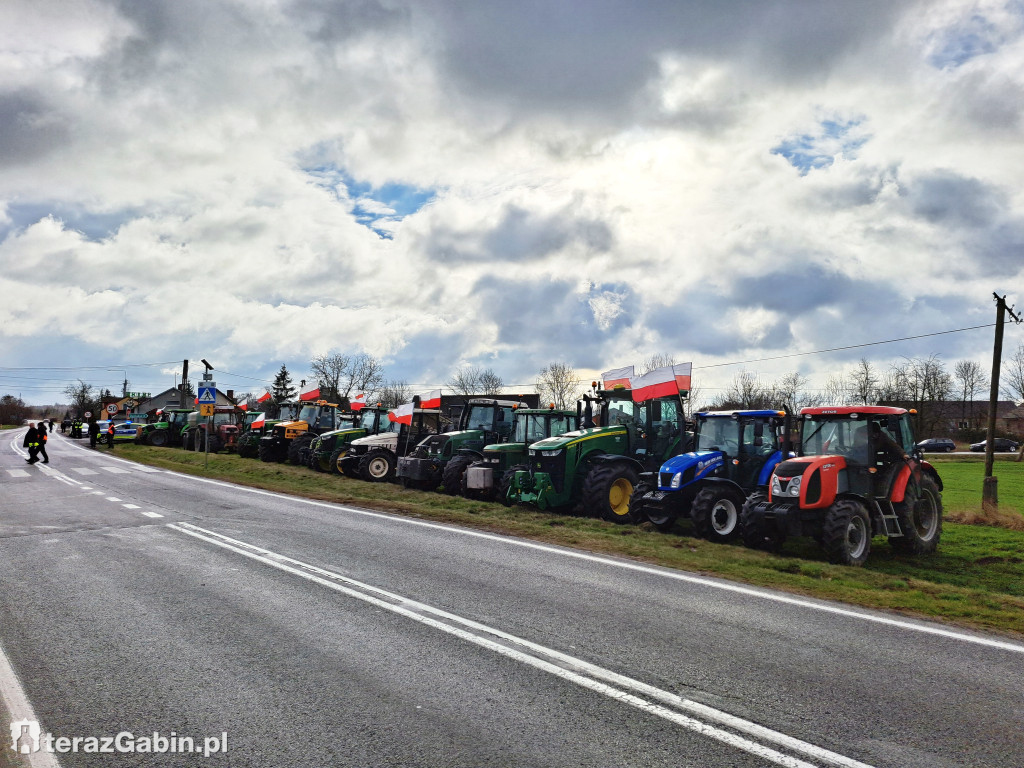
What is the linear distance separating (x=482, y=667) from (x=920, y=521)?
9.17m

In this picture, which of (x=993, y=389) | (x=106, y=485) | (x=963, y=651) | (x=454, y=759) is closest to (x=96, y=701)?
(x=454, y=759)

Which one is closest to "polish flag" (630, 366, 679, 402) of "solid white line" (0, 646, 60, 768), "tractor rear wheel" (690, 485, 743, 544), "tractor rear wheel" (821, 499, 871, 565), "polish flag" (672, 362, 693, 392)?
"polish flag" (672, 362, 693, 392)

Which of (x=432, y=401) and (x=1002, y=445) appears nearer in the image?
(x=432, y=401)

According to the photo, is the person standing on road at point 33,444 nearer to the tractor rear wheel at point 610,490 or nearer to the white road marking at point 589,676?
the tractor rear wheel at point 610,490

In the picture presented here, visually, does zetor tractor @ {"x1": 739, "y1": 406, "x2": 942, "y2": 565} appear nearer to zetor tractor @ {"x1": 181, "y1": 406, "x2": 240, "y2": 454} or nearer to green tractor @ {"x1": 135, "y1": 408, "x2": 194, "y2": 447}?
zetor tractor @ {"x1": 181, "y1": 406, "x2": 240, "y2": 454}

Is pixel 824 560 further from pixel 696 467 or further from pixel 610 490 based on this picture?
pixel 610 490

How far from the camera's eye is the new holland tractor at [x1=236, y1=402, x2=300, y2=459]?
100 feet

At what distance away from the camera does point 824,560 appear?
10.3 meters

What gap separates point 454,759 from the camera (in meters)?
3.76

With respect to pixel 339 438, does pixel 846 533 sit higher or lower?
lower

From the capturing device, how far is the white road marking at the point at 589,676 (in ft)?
12.6

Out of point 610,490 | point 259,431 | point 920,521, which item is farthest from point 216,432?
point 920,521

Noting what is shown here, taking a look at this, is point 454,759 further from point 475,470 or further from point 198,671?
point 475,470

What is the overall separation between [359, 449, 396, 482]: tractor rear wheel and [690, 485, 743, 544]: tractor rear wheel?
40.5 feet
